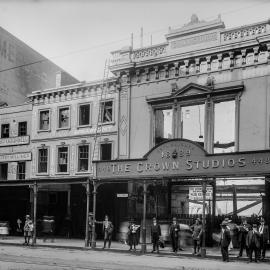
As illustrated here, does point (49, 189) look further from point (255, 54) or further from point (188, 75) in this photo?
point (255, 54)

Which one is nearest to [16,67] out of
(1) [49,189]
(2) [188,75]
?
(1) [49,189]

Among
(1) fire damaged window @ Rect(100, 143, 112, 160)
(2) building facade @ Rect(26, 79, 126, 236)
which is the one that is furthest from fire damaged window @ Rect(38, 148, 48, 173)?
(1) fire damaged window @ Rect(100, 143, 112, 160)

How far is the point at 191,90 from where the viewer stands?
84.1 ft

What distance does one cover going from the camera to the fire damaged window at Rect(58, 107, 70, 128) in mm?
31589

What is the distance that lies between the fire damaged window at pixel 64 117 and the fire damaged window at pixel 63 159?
1.56 m

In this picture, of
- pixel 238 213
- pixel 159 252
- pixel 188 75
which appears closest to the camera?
pixel 159 252

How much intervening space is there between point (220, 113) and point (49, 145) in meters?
12.6

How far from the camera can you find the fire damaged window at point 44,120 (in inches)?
1278

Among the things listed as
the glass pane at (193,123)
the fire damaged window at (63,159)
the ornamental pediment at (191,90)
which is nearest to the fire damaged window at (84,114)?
the fire damaged window at (63,159)

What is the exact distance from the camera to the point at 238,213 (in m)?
23.3

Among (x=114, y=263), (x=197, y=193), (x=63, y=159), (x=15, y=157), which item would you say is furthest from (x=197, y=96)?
(x=15, y=157)

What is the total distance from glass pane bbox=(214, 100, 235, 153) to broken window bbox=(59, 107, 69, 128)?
11.1 meters

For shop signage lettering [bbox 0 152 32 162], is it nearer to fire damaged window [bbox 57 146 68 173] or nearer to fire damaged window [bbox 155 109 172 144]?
fire damaged window [bbox 57 146 68 173]

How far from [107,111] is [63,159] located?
4.63 meters
